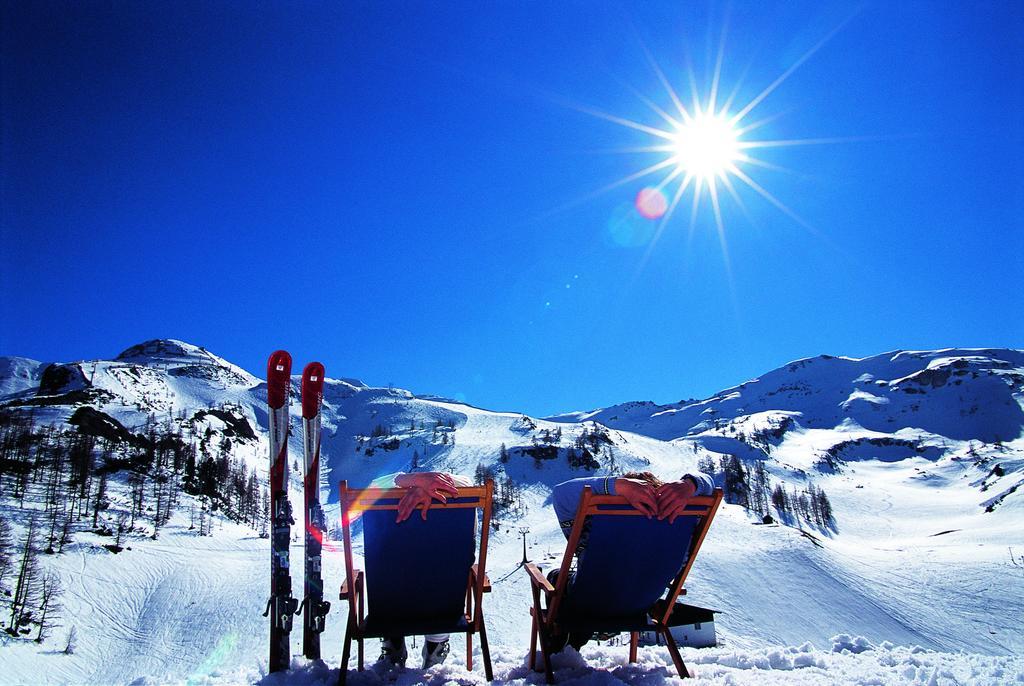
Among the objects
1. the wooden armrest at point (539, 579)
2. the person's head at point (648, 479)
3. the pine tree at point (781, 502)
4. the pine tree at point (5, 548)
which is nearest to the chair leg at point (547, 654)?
the wooden armrest at point (539, 579)

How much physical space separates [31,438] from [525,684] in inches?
3849

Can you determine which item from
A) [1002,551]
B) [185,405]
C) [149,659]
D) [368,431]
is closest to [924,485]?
[1002,551]

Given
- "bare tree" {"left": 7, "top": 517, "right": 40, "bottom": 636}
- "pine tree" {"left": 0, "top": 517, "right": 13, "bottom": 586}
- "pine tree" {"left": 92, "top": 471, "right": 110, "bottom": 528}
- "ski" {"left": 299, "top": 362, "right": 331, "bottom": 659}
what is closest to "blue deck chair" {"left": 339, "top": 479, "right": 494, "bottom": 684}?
"ski" {"left": 299, "top": 362, "right": 331, "bottom": 659}

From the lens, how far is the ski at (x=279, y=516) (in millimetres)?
4488

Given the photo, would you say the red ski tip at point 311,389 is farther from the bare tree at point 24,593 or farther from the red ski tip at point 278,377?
the bare tree at point 24,593

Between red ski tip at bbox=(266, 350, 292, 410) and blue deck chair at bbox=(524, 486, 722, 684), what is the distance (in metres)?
3.13

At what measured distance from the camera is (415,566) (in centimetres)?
437

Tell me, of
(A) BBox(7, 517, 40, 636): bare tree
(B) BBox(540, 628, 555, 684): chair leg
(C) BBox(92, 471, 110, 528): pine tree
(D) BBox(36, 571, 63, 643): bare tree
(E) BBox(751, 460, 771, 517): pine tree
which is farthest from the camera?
(E) BBox(751, 460, 771, 517): pine tree

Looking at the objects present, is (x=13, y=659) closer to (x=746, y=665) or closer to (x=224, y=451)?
(x=746, y=665)

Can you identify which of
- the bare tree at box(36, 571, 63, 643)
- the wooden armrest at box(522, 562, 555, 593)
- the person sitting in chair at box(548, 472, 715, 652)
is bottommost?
the bare tree at box(36, 571, 63, 643)

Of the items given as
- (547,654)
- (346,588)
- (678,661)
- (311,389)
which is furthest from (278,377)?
(678,661)

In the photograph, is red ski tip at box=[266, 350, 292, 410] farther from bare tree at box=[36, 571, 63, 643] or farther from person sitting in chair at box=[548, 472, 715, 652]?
bare tree at box=[36, 571, 63, 643]

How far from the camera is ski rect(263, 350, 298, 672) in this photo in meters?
4.49

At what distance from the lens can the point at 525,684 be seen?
13.3 feet
